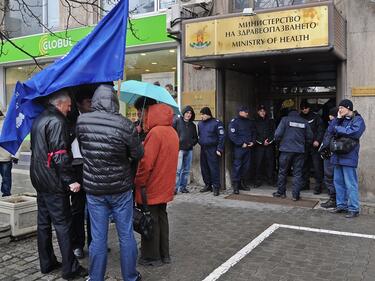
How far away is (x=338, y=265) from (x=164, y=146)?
2341 millimetres

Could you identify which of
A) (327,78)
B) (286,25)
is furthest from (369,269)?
(327,78)

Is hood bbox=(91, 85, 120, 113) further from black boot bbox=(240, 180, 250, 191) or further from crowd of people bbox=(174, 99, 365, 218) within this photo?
black boot bbox=(240, 180, 250, 191)

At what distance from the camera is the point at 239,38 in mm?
7816

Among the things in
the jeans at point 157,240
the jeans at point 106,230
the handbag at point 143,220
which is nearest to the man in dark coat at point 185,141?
the jeans at point 157,240

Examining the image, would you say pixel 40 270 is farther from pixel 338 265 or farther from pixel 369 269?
pixel 369 269

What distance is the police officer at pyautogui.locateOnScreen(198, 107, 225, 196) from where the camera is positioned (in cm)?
889

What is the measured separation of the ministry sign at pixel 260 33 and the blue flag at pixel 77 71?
3331mm

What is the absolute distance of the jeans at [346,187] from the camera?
6.98 metres

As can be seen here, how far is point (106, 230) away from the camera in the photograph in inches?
159

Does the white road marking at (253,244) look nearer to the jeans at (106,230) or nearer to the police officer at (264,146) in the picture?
the jeans at (106,230)

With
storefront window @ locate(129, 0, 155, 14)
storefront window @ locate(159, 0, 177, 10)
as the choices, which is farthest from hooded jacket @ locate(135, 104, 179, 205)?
storefront window @ locate(129, 0, 155, 14)

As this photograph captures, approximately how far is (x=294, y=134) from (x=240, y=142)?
1.20 meters

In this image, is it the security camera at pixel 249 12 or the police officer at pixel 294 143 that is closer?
the security camera at pixel 249 12

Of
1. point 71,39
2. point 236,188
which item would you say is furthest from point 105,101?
point 71,39
